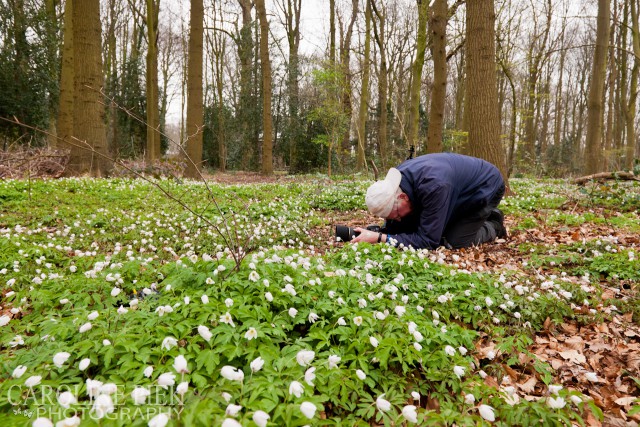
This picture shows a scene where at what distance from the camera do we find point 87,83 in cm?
1042

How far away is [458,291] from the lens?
3.32 meters

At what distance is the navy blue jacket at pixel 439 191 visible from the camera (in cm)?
462

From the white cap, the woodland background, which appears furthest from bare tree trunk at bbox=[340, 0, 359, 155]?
the white cap

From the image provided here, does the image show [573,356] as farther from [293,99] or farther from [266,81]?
[293,99]

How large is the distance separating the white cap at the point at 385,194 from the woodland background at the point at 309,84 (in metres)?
4.84

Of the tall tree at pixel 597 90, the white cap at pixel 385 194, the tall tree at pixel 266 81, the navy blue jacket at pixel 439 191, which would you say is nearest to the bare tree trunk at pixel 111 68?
the tall tree at pixel 266 81

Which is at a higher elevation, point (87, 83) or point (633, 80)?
point (633, 80)

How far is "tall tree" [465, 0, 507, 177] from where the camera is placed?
827cm

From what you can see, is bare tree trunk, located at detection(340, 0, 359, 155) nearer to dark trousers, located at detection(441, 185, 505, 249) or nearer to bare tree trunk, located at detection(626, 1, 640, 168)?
bare tree trunk, located at detection(626, 1, 640, 168)

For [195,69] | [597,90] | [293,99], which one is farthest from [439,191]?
[293,99]

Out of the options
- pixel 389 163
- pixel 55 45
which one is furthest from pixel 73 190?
pixel 389 163

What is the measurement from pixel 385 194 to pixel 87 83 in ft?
33.2

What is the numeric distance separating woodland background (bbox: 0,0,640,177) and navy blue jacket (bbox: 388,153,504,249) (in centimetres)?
380

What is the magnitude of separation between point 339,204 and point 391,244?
488 centimetres
